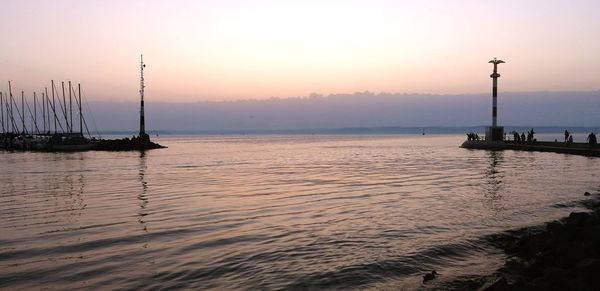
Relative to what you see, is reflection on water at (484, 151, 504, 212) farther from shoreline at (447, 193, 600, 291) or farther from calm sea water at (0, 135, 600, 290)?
shoreline at (447, 193, 600, 291)

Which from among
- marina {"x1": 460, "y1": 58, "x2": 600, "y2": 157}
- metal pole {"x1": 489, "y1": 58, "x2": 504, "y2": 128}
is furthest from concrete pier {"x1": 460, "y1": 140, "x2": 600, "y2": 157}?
metal pole {"x1": 489, "y1": 58, "x2": 504, "y2": 128}

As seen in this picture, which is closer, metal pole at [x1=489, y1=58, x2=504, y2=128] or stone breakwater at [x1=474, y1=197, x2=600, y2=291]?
stone breakwater at [x1=474, y1=197, x2=600, y2=291]

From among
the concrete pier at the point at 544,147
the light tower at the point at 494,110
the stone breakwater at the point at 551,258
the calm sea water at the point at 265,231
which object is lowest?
the calm sea water at the point at 265,231

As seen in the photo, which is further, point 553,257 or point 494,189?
point 494,189

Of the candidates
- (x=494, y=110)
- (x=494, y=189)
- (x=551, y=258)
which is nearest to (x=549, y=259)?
(x=551, y=258)

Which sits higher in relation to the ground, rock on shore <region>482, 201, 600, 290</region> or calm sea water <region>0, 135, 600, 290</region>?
rock on shore <region>482, 201, 600, 290</region>

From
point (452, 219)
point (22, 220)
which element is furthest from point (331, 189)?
point (22, 220)

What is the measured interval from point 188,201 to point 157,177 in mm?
13698

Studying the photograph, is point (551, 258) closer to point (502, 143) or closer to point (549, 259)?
point (549, 259)

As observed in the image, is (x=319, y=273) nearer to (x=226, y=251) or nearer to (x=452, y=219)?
(x=226, y=251)

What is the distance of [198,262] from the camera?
36.0 ft

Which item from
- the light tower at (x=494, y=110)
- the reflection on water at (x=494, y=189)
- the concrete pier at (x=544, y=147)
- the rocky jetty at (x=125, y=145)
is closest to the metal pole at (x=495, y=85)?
the light tower at (x=494, y=110)

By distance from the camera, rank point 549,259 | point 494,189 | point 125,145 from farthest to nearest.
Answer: point 125,145
point 494,189
point 549,259

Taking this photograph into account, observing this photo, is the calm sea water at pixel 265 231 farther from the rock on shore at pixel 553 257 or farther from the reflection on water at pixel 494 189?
the rock on shore at pixel 553 257
